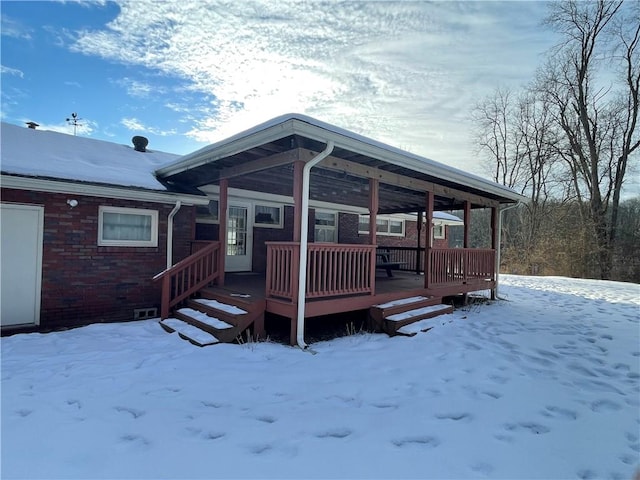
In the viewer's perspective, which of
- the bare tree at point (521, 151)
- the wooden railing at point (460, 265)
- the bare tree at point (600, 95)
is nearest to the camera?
the wooden railing at point (460, 265)

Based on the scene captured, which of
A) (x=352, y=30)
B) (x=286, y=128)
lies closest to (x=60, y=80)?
(x=352, y=30)

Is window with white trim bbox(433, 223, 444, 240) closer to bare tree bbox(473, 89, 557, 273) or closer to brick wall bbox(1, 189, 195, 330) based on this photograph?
bare tree bbox(473, 89, 557, 273)

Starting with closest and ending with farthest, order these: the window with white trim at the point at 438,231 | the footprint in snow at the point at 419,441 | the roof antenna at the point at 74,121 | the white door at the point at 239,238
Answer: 1. the footprint in snow at the point at 419,441
2. the white door at the point at 239,238
3. the roof antenna at the point at 74,121
4. the window with white trim at the point at 438,231

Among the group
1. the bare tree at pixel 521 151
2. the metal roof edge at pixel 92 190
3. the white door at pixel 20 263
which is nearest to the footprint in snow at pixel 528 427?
the metal roof edge at pixel 92 190

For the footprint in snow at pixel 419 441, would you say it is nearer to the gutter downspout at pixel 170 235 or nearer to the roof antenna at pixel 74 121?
the gutter downspout at pixel 170 235

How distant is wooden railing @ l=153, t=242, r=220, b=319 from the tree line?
59.8ft

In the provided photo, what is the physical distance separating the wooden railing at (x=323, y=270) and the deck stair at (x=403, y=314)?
44 centimetres

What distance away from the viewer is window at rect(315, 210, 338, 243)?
37.0 ft

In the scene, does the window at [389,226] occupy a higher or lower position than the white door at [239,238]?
higher

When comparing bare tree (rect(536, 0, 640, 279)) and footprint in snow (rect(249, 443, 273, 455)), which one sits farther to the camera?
bare tree (rect(536, 0, 640, 279))

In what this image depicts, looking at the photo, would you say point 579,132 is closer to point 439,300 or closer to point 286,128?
point 439,300

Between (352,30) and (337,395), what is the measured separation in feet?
24.3

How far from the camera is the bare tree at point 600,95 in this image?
17688mm

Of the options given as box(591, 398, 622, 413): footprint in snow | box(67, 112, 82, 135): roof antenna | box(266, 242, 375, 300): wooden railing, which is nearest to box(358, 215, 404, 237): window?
box(266, 242, 375, 300): wooden railing
